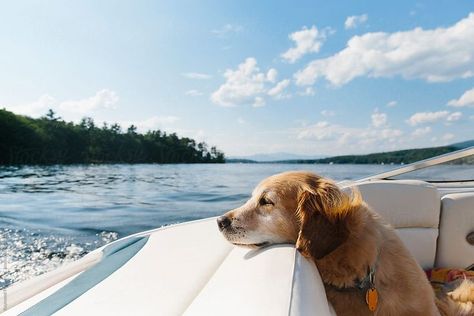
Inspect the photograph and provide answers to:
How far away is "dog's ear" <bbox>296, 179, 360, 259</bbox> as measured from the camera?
1853 mm

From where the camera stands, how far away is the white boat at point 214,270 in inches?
53.0

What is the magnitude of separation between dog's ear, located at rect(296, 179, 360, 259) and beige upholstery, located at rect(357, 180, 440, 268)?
1.16 m

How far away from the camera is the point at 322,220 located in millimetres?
1938

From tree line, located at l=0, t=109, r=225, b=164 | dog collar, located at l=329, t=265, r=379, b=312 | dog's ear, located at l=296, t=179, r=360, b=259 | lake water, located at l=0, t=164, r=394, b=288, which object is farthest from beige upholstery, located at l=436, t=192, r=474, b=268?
tree line, located at l=0, t=109, r=225, b=164

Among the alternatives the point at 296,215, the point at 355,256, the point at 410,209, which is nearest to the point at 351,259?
the point at 355,256

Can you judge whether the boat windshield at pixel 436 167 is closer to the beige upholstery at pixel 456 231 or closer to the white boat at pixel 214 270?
the white boat at pixel 214 270

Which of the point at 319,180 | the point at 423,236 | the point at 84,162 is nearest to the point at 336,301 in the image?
the point at 319,180

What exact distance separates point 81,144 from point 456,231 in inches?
1856

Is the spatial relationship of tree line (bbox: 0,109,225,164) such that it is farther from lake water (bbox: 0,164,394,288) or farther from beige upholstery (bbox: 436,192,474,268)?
beige upholstery (bbox: 436,192,474,268)

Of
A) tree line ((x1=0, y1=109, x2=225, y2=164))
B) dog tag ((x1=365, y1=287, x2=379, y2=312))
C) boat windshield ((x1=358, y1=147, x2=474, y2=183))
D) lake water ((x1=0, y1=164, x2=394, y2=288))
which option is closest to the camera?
dog tag ((x1=365, y1=287, x2=379, y2=312))

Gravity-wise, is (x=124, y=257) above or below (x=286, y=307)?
below

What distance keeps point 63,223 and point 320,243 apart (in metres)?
9.59

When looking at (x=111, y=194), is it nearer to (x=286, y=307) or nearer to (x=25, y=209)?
(x=25, y=209)

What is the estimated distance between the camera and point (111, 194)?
56.4ft
